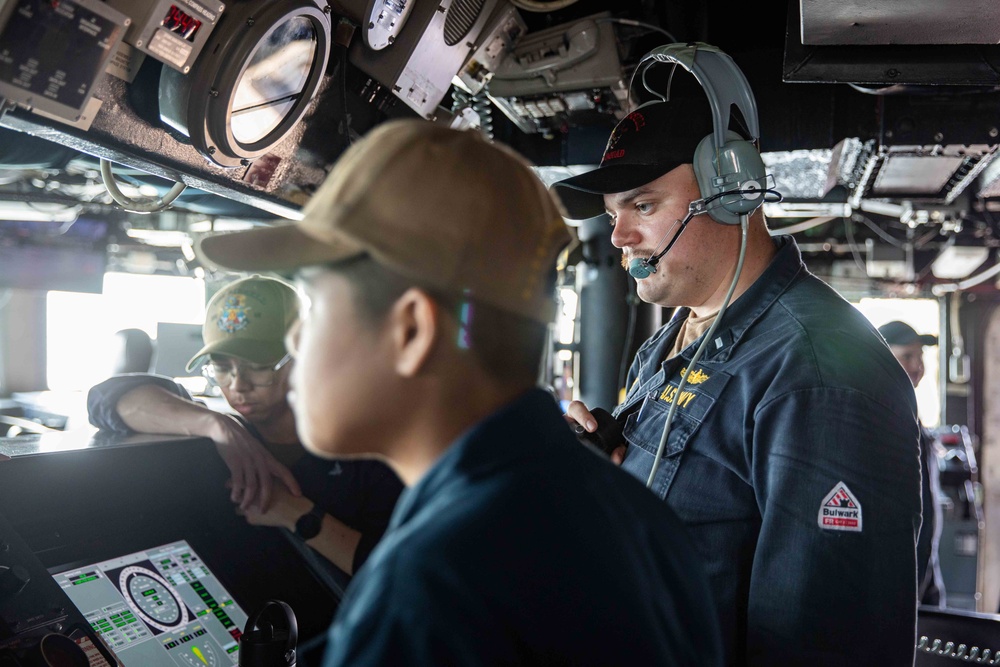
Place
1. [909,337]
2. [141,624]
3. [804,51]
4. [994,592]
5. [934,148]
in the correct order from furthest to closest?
[994,592], [909,337], [934,148], [804,51], [141,624]

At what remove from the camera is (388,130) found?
29.5 inches

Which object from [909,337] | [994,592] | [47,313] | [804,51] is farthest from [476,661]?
[47,313]

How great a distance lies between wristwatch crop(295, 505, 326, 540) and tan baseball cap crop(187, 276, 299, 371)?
371 millimetres

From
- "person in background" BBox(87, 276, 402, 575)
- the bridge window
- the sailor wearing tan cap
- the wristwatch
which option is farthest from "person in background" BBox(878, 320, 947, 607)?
the bridge window

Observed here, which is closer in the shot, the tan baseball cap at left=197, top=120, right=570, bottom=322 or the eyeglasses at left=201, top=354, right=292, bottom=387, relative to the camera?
the tan baseball cap at left=197, top=120, right=570, bottom=322

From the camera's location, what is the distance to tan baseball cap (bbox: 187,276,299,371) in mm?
1856

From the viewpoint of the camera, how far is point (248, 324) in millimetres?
1883

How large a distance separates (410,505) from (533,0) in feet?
6.76

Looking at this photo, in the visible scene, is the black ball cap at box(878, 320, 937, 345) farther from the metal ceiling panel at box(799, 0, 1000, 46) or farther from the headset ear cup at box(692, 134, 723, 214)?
the headset ear cup at box(692, 134, 723, 214)

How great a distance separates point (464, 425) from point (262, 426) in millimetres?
1337

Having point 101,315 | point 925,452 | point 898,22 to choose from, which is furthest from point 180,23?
point 101,315

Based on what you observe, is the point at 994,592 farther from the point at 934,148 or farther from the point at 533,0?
the point at 533,0

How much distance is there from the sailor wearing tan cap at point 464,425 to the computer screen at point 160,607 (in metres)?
0.78

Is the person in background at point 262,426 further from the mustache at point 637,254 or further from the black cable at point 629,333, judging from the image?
the black cable at point 629,333
